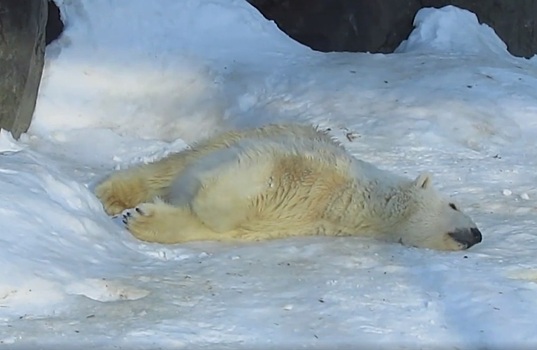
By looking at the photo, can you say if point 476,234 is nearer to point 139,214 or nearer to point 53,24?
point 139,214

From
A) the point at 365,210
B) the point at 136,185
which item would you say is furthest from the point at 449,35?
the point at 136,185

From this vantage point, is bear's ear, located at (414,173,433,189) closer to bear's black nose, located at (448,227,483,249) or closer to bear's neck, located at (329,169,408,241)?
bear's neck, located at (329,169,408,241)

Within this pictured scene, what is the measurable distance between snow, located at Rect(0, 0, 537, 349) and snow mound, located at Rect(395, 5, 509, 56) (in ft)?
0.07

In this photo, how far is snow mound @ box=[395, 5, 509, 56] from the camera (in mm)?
8453

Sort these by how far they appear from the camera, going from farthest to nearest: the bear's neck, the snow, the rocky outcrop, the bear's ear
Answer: the rocky outcrop
the bear's ear
the bear's neck
the snow

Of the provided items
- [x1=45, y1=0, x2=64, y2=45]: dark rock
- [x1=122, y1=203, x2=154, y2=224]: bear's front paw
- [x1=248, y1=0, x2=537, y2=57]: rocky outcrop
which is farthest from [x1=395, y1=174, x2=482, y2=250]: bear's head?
[x1=248, y1=0, x2=537, y2=57]: rocky outcrop

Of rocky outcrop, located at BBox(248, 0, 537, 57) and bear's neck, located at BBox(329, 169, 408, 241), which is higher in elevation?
bear's neck, located at BBox(329, 169, 408, 241)

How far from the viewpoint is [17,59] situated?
6141mm

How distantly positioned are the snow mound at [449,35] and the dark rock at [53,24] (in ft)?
9.71

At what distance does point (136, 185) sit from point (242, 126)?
1623 millimetres

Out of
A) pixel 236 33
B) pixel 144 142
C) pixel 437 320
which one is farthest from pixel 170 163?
pixel 236 33

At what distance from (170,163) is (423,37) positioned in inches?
161

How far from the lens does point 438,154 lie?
20.0ft

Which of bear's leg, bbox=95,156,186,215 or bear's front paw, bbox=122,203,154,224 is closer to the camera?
bear's front paw, bbox=122,203,154,224
